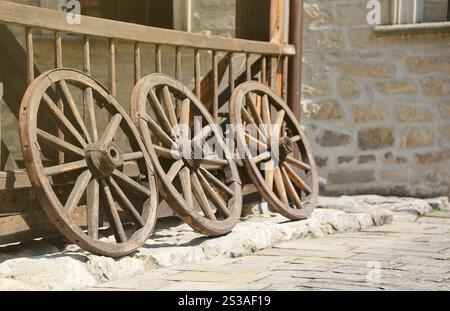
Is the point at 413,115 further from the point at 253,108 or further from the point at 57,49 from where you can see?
the point at 57,49

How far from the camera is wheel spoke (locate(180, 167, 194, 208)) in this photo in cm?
512

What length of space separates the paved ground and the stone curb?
0.08 m

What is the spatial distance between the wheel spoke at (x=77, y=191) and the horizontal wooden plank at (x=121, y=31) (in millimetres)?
786

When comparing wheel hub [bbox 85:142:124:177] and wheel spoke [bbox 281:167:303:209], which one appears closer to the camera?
wheel hub [bbox 85:142:124:177]

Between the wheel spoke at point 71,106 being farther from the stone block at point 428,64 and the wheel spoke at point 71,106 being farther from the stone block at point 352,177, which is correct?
the stone block at point 428,64

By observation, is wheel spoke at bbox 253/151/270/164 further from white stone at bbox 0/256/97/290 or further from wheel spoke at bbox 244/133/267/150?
white stone at bbox 0/256/97/290

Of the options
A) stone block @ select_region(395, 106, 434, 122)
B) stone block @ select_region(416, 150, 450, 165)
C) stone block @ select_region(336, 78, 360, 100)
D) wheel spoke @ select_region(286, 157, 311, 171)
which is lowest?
stone block @ select_region(416, 150, 450, 165)

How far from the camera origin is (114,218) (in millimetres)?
4523

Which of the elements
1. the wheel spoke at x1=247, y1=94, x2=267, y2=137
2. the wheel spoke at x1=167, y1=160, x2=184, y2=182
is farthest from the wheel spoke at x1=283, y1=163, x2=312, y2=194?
the wheel spoke at x1=167, y1=160, x2=184, y2=182

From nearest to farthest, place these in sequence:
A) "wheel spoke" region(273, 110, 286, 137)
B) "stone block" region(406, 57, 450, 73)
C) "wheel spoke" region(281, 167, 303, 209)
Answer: "wheel spoke" region(281, 167, 303, 209) < "wheel spoke" region(273, 110, 286, 137) < "stone block" region(406, 57, 450, 73)

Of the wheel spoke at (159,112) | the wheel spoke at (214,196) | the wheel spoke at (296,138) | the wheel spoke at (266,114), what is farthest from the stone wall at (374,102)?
the wheel spoke at (159,112)

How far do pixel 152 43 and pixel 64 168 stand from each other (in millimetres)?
1376

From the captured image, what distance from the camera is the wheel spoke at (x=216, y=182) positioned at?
5.47 meters
